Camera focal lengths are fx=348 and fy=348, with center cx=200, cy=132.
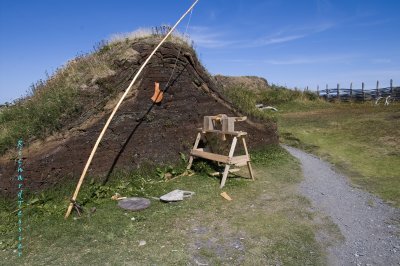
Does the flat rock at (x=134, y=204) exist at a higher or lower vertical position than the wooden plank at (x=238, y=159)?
lower

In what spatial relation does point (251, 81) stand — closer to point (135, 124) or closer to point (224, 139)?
point (224, 139)

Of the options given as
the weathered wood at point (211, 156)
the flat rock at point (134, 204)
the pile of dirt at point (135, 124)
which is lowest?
the flat rock at point (134, 204)

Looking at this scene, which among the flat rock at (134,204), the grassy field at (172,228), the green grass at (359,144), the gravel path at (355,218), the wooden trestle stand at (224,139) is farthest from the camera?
the green grass at (359,144)

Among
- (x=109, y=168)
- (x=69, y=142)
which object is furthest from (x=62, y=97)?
(x=109, y=168)

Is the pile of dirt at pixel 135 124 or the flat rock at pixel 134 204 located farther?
the pile of dirt at pixel 135 124

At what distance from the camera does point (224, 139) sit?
9.81 m

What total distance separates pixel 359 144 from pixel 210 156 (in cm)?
872

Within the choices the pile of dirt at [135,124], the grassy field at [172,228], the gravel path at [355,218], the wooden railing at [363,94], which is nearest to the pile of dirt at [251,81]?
the wooden railing at [363,94]

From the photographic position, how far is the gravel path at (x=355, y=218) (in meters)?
6.06

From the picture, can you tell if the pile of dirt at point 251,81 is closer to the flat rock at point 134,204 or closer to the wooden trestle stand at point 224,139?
the wooden trestle stand at point 224,139

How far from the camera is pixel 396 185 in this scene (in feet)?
33.2

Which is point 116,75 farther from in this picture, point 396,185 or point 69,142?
point 396,185

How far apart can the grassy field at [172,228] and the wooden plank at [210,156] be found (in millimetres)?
664

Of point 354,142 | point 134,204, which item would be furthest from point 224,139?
point 354,142
